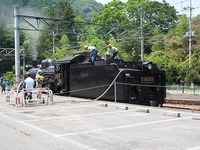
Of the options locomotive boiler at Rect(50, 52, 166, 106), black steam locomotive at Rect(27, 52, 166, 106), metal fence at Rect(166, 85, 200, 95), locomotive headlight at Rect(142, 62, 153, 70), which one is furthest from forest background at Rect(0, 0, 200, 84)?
locomotive headlight at Rect(142, 62, 153, 70)

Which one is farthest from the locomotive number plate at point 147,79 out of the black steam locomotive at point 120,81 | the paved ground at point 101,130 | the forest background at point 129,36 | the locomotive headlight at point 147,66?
the forest background at point 129,36

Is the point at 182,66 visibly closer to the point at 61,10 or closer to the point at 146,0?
the point at 146,0

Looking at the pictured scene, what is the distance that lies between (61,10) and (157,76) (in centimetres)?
6868

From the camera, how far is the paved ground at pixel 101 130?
6.35m

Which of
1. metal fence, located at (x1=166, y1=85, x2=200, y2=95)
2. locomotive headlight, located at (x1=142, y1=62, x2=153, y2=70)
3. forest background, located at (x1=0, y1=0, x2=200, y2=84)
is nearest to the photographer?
locomotive headlight, located at (x1=142, y1=62, x2=153, y2=70)

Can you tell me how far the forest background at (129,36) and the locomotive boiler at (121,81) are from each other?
427 inches

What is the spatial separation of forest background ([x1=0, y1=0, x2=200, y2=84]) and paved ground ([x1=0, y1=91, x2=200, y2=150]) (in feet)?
54.7

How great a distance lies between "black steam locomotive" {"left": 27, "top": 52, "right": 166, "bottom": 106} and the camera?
13766 mm

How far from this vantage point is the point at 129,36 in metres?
53.4

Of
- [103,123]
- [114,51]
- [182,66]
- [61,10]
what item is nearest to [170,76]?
[182,66]

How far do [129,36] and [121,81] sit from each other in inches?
1597

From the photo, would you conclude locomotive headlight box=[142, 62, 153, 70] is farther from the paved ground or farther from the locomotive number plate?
the paved ground

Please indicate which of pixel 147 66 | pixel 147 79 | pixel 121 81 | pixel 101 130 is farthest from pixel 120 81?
pixel 101 130

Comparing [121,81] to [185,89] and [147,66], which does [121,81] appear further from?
[185,89]
